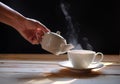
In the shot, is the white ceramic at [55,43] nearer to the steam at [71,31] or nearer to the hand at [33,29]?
the hand at [33,29]

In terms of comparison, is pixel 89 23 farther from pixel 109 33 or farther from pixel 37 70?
pixel 37 70

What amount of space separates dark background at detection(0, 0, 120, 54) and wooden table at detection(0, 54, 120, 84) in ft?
0.76

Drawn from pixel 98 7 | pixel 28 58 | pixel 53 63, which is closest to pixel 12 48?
pixel 28 58

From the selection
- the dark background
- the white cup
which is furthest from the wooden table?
the dark background

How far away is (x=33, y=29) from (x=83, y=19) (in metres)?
0.45

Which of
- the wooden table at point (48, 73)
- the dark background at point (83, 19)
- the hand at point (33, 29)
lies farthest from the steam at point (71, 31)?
the hand at point (33, 29)

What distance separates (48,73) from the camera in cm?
98

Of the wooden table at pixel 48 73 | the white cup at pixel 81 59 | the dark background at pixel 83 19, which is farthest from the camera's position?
the dark background at pixel 83 19

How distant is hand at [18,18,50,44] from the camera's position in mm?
1008

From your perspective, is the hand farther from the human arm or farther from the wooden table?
the wooden table

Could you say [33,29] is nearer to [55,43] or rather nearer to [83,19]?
[55,43]

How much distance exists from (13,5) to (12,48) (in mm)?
243

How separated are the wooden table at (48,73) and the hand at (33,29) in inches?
4.9

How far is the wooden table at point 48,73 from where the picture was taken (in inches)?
34.6
